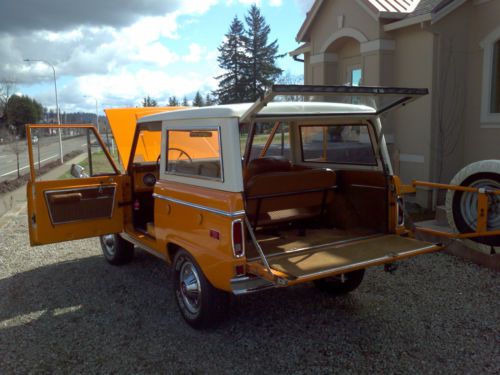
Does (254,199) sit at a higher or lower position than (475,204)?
higher

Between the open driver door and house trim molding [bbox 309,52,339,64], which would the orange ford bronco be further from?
house trim molding [bbox 309,52,339,64]

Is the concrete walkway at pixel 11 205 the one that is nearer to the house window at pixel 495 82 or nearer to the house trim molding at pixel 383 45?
the house trim molding at pixel 383 45

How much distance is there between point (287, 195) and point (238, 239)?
104 centimetres

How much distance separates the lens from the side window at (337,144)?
4.90m

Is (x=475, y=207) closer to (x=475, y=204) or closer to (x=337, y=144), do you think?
(x=475, y=204)

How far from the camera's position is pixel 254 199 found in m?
4.34

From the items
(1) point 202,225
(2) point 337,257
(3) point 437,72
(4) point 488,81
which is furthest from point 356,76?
(1) point 202,225

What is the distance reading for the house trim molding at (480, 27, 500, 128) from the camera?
8312 millimetres

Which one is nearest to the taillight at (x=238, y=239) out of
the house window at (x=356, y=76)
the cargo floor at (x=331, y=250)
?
the cargo floor at (x=331, y=250)

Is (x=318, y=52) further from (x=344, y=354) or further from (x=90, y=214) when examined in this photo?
(x=344, y=354)

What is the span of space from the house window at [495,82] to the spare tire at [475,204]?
325cm

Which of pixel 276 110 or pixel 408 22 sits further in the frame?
pixel 408 22

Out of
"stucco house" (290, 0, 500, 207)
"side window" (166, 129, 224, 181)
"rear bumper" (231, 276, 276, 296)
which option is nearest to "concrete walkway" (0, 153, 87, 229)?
"side window" (166, 129, 224, 181)

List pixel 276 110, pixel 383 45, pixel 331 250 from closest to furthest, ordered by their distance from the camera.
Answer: pixel 276 110, pixel 331 250, pixel 383 45
